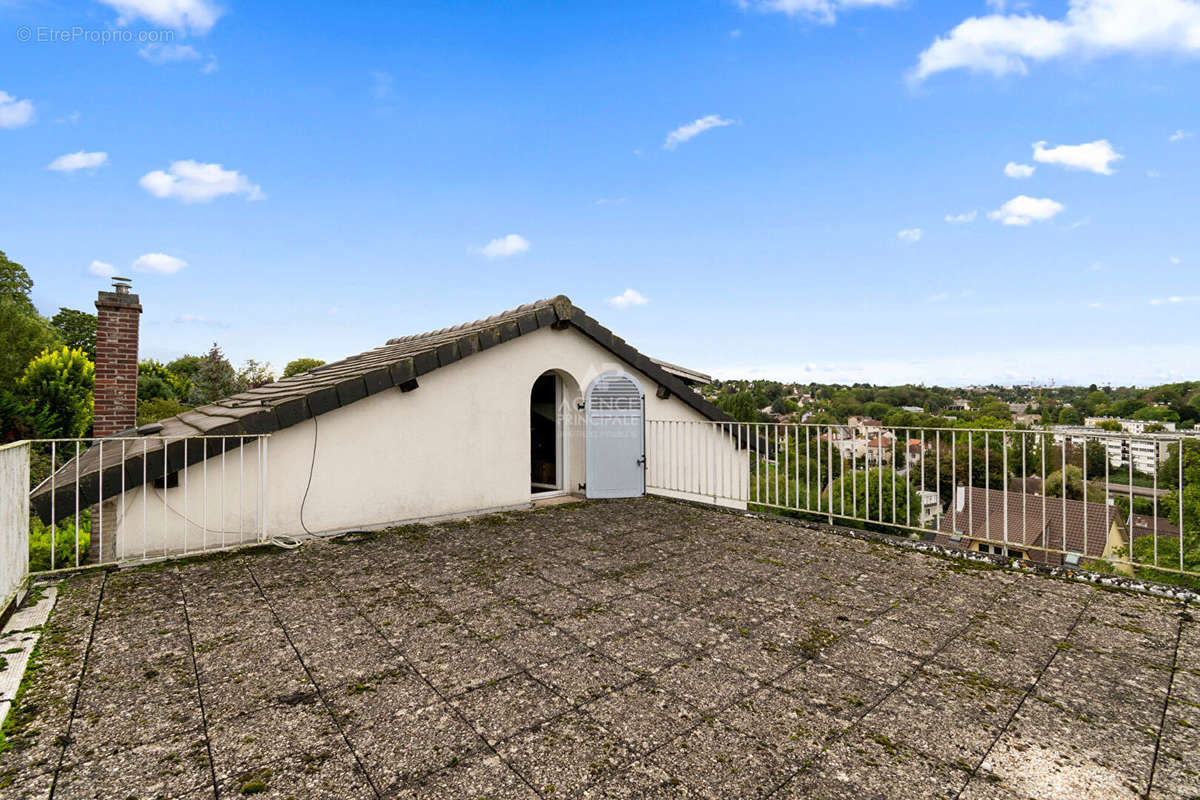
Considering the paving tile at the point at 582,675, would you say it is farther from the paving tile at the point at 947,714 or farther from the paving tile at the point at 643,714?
the paving tile at the point at 947,714

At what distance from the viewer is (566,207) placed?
15.4m

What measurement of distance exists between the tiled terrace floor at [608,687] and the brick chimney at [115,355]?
365 centimetres

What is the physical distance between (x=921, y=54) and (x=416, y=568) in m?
11.2

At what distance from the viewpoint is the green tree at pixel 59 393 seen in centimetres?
1379

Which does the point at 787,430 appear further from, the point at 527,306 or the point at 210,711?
the point at 210,711

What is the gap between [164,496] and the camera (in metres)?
4.37

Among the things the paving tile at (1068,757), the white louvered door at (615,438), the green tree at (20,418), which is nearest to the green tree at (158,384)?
the green tree at (20,418)

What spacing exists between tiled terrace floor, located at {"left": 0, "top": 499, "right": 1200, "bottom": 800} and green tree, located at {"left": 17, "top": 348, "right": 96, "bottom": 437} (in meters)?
15.0

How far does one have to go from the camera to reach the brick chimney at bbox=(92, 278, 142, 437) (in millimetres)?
6156

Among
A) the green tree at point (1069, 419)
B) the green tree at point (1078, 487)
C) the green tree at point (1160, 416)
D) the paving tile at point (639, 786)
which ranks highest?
the green tree at point (1160, 416)

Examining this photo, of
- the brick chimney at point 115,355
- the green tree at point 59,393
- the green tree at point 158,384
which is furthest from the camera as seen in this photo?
the green tree at point 158,384

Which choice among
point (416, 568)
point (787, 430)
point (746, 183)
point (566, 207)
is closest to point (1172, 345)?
point (746, 183)

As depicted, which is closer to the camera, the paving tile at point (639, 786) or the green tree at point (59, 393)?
the paving tile at point (639, 786)

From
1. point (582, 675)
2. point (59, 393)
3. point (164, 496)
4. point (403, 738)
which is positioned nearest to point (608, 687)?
point (582, 675)
